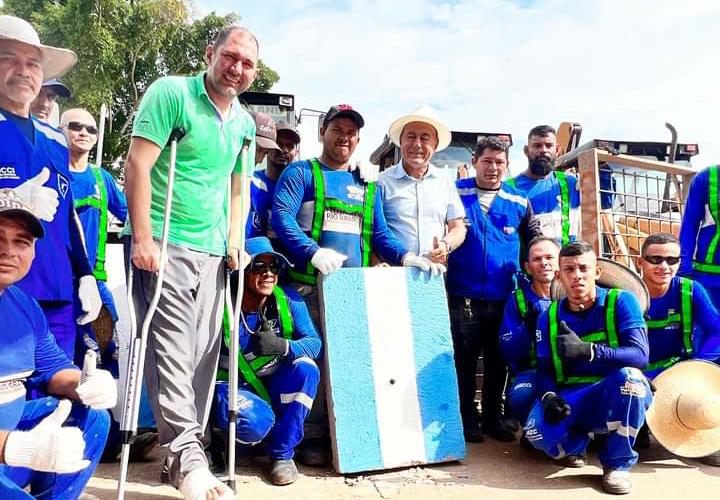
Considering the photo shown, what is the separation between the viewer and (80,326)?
9.11 feet

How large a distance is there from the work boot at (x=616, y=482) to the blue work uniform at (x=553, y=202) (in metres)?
A: 1.83

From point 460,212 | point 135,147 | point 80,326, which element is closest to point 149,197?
point 135,147

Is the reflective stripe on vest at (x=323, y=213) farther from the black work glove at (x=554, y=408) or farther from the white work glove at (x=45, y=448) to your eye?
the white work glove at (x=45, y=448)

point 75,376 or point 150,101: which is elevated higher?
point 150,101

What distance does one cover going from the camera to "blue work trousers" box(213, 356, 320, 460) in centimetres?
325

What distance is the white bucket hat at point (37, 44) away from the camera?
7.95 feet

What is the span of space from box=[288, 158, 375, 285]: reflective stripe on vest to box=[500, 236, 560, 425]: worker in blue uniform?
104 cm

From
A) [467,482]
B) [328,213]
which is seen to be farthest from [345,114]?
[467,482]

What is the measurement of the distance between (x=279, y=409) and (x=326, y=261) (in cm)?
87

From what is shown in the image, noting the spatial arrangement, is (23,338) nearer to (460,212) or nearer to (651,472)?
(460,212)

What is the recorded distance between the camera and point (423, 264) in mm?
3809

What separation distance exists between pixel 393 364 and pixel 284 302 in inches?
29.3

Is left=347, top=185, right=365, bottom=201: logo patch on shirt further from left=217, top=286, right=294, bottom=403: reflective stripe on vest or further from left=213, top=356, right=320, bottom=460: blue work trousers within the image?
left=213, top=356, right=320, bottom=460: blue work trousers

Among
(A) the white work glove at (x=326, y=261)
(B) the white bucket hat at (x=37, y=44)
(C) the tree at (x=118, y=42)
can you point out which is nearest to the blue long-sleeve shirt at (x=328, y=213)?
(A) the white work glove at (x=326, y=261)
